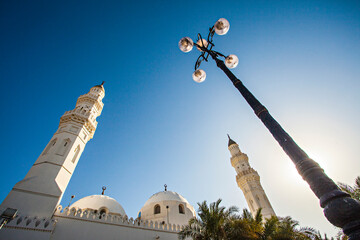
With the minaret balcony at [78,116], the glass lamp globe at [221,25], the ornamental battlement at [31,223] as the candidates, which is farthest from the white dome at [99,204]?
the glass lamp globe at [221,25]

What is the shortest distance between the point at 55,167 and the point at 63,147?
7.54ft

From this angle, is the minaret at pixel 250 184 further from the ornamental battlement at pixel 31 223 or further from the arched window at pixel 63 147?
the arched window at pixel 63 147

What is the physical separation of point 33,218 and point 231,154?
2803 cm

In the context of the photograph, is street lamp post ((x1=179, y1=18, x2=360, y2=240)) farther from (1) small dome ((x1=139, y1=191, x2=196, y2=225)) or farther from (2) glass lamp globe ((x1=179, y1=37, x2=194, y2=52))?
(1) small dome ((x1=139, y1=191, x2=196, y2=225))

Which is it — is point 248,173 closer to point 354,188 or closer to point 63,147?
point 354,188

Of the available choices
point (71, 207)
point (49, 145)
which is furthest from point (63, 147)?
point (71, 207)

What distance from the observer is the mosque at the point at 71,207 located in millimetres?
11488

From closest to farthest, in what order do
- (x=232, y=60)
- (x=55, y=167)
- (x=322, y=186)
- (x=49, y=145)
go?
(x=322, y=186)
(x=232, y=60)
(x=55, y=167)
(x=49, y=145)

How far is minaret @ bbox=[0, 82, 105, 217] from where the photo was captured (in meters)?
12.4

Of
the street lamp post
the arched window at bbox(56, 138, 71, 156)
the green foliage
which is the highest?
the arched window at bbox(56, 138, 71, 156)

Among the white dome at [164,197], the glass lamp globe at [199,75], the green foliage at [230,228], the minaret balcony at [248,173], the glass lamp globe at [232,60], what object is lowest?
the green foliage at [230,228]

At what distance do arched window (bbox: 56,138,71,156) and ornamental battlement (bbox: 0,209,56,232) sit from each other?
563cm

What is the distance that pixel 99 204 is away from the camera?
18906mm

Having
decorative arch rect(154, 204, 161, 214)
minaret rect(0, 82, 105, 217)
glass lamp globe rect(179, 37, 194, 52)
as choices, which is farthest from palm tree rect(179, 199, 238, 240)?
glass lamp globe rect(179, 37, 194, 52)
